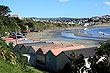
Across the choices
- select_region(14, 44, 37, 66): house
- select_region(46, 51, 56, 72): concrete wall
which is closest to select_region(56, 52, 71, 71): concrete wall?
select_region(46, 51, 56, 72): concrete wall

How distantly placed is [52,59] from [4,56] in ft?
23.1

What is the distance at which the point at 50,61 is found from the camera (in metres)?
17.3

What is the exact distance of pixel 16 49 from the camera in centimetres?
2231

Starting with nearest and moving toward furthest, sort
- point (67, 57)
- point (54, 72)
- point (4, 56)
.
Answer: point (4, 56), point (67, 57), point (54, 72)

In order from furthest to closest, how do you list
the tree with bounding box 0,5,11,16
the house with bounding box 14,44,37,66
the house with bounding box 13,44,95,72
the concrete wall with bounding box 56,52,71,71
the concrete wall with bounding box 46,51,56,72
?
1. the tree with bounding box 0,5,11,16
2. the house with bounding box 14,44,37,66
3. the concrete wall with bounding box 46,51,56,72
4. the house with bounding box 13,44,95,72
5. the concrete wall with bounding box 56,52,71,71

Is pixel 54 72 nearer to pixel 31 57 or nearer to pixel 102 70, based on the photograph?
pixel 31 57

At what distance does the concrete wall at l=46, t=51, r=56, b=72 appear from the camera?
1680 centimetres

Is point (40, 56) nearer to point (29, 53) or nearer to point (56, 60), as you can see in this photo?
point (29, 53)

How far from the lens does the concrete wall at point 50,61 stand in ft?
55.1

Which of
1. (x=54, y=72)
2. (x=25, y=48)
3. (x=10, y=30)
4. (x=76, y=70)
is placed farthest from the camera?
(x=10, y=30)

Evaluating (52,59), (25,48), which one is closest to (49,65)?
(52,59)

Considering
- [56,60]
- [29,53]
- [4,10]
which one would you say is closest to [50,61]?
[56,60]

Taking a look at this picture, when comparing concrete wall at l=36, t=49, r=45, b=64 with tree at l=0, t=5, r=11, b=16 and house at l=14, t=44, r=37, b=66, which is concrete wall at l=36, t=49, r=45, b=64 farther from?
tree at l=0, t=5, r=11, b=16

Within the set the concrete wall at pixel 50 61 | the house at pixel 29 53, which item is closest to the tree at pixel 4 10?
the house at pixel 29 53
